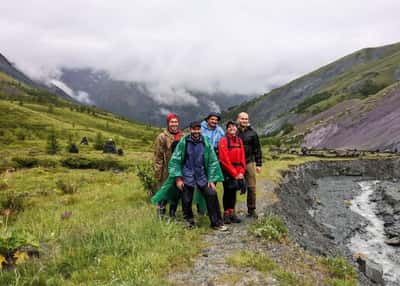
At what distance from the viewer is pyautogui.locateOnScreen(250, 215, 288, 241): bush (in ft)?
32.7

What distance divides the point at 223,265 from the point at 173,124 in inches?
183

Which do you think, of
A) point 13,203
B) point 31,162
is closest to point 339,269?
point 13,203

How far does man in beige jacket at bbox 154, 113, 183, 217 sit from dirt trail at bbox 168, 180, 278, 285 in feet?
6.31

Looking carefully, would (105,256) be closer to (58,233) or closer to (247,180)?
(58,233)

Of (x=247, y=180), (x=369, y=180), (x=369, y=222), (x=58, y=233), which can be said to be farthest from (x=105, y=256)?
(x=369, y=180)

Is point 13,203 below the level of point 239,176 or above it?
below

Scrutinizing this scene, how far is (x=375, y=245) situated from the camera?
1727cm

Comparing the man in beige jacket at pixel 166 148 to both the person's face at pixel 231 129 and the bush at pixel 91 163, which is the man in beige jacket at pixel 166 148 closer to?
the person's face at pixel 231 129

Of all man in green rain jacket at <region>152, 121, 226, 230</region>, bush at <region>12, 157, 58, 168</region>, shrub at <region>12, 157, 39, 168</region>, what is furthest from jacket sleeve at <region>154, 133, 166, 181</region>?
shrub at <region>12, 157, 39, 168</region>

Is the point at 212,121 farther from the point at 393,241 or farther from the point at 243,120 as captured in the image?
the point at 393,241

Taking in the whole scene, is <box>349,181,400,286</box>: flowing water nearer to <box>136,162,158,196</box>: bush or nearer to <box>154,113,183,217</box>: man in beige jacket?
<box>154,113,183,217</box>: man in beige jacket

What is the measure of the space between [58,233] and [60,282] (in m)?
2.64

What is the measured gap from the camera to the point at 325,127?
88562 mm

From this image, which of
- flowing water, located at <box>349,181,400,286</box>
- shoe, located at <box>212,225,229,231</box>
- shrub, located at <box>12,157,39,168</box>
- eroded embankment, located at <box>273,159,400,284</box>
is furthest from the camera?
shrub, located at <box>12,157,39,168</box>
